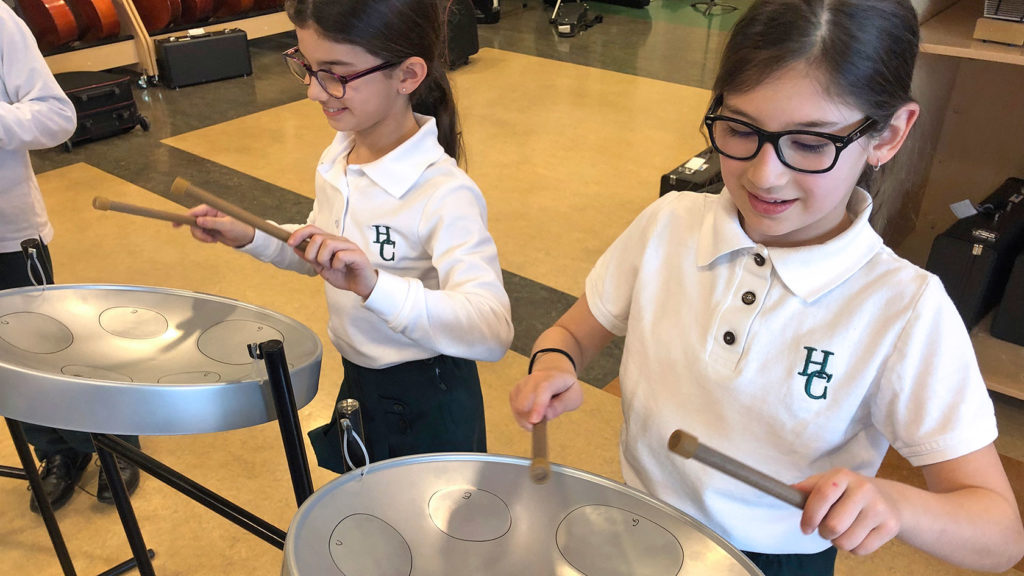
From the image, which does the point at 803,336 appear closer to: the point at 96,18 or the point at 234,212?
the point at 234,212

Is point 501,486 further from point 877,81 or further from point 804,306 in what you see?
point 877,81

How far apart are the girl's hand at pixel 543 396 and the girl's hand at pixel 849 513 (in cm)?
26

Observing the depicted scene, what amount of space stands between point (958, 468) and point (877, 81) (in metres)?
0.34

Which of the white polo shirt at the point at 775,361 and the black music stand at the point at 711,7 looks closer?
the white polo shirt at the point at 775,361

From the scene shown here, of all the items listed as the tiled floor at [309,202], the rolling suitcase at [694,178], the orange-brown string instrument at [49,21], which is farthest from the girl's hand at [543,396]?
the orange-brown string instrument at [49,21]

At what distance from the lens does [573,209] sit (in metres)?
2.90

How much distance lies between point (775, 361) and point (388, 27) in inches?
25.5

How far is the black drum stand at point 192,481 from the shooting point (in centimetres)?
88

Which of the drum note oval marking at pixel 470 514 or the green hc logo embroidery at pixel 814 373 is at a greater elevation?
the green hc logo embroidery at pixel 814 373

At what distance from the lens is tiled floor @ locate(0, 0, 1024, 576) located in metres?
1.62

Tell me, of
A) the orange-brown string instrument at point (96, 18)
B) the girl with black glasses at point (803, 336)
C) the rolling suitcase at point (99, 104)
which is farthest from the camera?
the orange-brown string instrument at point (96, 18)

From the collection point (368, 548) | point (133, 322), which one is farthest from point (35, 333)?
point (368, 548)

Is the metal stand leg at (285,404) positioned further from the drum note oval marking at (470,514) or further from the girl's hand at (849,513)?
the girl's hand at (849,513)

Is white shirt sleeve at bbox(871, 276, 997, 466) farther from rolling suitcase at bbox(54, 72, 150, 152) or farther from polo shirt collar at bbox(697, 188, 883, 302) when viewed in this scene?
rolling suitcase at bbox(54, 72, 150, 152)
